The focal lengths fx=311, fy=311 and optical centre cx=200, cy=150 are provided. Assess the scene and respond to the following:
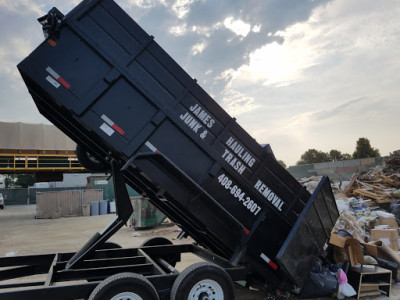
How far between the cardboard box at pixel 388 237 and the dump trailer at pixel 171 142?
3.98m

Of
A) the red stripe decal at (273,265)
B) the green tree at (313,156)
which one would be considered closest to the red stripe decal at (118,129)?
the red stripe decal at (273,265)

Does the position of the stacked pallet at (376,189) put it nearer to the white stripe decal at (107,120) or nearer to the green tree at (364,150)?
the white stripe decal at (107,120)

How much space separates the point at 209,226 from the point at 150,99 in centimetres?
188

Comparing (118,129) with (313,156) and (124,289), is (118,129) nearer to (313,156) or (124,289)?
(124,289)

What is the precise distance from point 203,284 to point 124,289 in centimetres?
97

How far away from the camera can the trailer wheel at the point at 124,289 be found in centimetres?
333

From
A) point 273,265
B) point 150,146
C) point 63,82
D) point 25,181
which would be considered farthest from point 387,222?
point 25,181

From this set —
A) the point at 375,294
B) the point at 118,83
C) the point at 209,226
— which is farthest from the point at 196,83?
the point at 375,294

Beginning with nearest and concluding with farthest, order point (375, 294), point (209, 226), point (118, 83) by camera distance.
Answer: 1. point (118, 83)
2. point (209, 226)
3. point (375, 294)

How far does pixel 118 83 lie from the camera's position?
4.00 meters

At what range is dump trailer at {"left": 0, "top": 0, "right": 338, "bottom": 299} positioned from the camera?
388 centimetres

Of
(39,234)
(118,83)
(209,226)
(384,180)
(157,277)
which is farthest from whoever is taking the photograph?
(384,180)

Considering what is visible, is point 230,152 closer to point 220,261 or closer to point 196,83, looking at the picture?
point 196,83

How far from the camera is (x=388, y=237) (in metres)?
7.62
